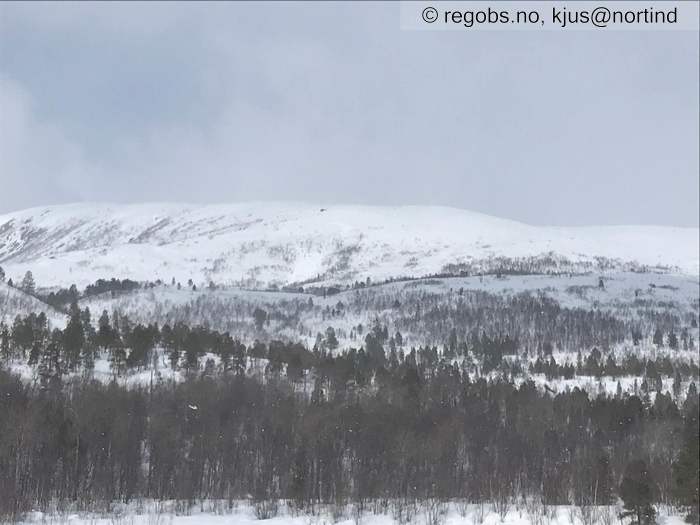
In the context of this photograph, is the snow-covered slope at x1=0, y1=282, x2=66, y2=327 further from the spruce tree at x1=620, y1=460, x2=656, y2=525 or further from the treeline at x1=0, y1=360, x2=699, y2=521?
the spruce tree at x1=620, y1=460, x2=656, y2=525

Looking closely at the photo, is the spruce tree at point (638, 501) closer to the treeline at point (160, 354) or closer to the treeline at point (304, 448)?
the treeline at point (304, 448)

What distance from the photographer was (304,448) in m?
74.8

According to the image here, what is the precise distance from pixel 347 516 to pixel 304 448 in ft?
70.3

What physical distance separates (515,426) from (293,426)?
32106 mm

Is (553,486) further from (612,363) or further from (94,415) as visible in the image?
(612,363)

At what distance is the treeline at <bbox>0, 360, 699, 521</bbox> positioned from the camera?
62.7 m

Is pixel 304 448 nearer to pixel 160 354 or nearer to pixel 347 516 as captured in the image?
pixel 347 516

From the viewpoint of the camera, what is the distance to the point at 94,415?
7269 centimetres

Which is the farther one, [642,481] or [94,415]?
[94,415]

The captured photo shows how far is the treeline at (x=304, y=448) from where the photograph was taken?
62.7m

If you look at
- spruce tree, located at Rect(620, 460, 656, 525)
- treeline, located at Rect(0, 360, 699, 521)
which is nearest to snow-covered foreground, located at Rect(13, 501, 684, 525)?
spruce tree, located at Rect(620, 460, 656, 525)

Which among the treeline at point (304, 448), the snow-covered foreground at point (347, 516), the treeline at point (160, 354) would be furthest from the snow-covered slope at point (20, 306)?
the snow-covered foreground at point (347, 516)


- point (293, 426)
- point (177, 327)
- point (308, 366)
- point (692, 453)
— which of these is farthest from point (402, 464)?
point (177, 327)

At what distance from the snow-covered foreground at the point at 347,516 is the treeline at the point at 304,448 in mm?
2432
